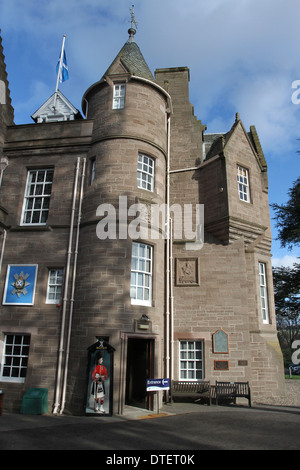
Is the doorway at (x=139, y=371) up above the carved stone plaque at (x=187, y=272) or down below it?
below

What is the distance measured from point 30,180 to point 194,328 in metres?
9.87

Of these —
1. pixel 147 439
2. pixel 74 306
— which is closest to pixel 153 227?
pixel 74 306

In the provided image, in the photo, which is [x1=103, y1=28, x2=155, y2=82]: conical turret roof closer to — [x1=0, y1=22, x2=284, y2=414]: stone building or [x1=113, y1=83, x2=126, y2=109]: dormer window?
[x1=0, y1=22, x2=284, y2=414]: stone building

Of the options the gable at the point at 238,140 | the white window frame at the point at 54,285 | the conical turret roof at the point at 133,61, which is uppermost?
the conical turret roof at the point at 133,61

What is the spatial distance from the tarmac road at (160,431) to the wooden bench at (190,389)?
1444 mm

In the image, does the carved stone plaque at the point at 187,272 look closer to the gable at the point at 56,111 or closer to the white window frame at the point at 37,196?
the white window frame at the point at 37,196

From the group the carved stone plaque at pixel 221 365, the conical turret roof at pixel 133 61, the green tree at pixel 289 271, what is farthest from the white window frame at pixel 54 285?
the green tree at pixel 289 271

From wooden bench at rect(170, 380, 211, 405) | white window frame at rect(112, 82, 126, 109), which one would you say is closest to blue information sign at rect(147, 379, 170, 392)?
wooden bench at rect(170, 380, 211, 405)

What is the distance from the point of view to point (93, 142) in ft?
47.1

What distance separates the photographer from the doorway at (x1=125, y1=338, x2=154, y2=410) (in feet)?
40.1

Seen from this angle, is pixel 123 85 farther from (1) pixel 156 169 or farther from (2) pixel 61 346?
(2) pixel 61 346

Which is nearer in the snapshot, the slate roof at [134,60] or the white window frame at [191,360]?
the white window frame at [191,360]

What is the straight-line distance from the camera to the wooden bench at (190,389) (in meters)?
13.0

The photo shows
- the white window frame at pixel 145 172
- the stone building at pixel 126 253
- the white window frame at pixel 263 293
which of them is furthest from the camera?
the white window frame at pixel 263 293
